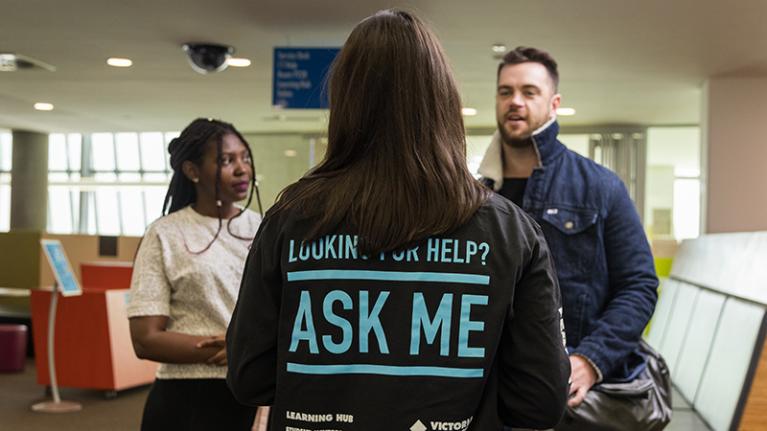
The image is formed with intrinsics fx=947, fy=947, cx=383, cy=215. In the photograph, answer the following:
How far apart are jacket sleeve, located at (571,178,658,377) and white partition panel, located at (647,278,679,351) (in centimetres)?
525

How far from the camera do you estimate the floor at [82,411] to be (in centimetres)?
624

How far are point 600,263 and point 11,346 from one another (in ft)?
25.9

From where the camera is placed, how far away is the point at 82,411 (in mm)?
6941

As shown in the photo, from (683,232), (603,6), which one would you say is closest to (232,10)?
(603,6)

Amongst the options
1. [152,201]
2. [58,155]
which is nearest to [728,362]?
[152,201]

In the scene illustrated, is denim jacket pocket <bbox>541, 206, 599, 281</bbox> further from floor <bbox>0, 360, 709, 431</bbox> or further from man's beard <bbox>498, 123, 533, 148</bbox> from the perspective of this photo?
floor <bbox>0, 360, 709, 431</bbox>

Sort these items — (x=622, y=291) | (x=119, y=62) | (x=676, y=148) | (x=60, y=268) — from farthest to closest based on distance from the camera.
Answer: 1. (x=676, y=148)
2. (x=119, y=62)
3. (x=60, y=268)
4. (x=622, y=291)

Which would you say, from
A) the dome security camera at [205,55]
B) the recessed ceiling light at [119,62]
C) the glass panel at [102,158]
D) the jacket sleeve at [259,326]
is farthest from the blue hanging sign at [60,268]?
the glass panel at [102,158]

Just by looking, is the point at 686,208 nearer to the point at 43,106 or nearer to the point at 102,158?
the point at 102,158

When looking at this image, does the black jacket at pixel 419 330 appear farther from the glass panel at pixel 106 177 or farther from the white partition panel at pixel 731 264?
the glass panel at pixel 106 177

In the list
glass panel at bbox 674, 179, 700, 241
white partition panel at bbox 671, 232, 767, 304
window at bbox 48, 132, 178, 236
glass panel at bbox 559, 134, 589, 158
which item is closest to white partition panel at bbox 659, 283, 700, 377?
white partition panel at bbox 671, 232, 767, 304

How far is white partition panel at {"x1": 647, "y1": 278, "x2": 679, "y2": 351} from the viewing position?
736 cm

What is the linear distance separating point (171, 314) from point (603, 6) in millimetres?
5278

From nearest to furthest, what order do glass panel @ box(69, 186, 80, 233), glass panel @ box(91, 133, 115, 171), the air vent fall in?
1. the air vent
2. glass panel @ box(69, 186, 80, 233)
3. glass panel @ box(91, 133, 115, 171)
